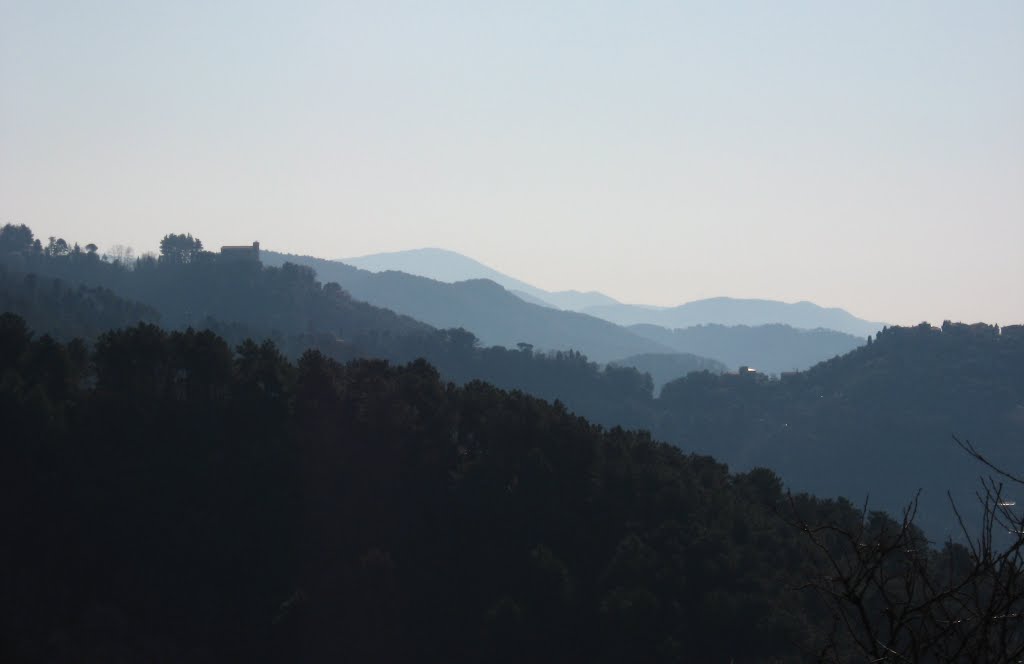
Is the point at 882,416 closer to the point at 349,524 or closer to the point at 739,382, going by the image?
the point at 739,382

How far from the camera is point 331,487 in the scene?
41094 mm

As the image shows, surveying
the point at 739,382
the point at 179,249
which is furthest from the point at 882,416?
the point at 179,249

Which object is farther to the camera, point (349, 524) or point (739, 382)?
point (739, 382)

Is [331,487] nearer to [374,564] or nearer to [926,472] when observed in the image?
[374,564]

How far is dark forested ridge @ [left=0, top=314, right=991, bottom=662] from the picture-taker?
3341cm

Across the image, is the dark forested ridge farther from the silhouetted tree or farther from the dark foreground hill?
the silhouetted tree

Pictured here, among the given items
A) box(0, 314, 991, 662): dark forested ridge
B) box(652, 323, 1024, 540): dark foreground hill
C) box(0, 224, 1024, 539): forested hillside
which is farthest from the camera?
box(0, 224, 1024, 539): forested hillside

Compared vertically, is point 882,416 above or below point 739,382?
below

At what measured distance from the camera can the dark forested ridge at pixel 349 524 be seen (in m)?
33.4

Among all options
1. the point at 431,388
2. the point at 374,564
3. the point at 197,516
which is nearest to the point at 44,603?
the point at 197,516

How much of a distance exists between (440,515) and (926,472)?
4100 inches

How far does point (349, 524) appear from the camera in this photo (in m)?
39.6

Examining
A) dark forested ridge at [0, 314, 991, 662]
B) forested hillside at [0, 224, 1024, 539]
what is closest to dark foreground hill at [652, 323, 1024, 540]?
forested hillside at [0, 224, 1024, 539]

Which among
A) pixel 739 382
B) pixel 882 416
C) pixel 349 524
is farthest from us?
pixel 739 382
